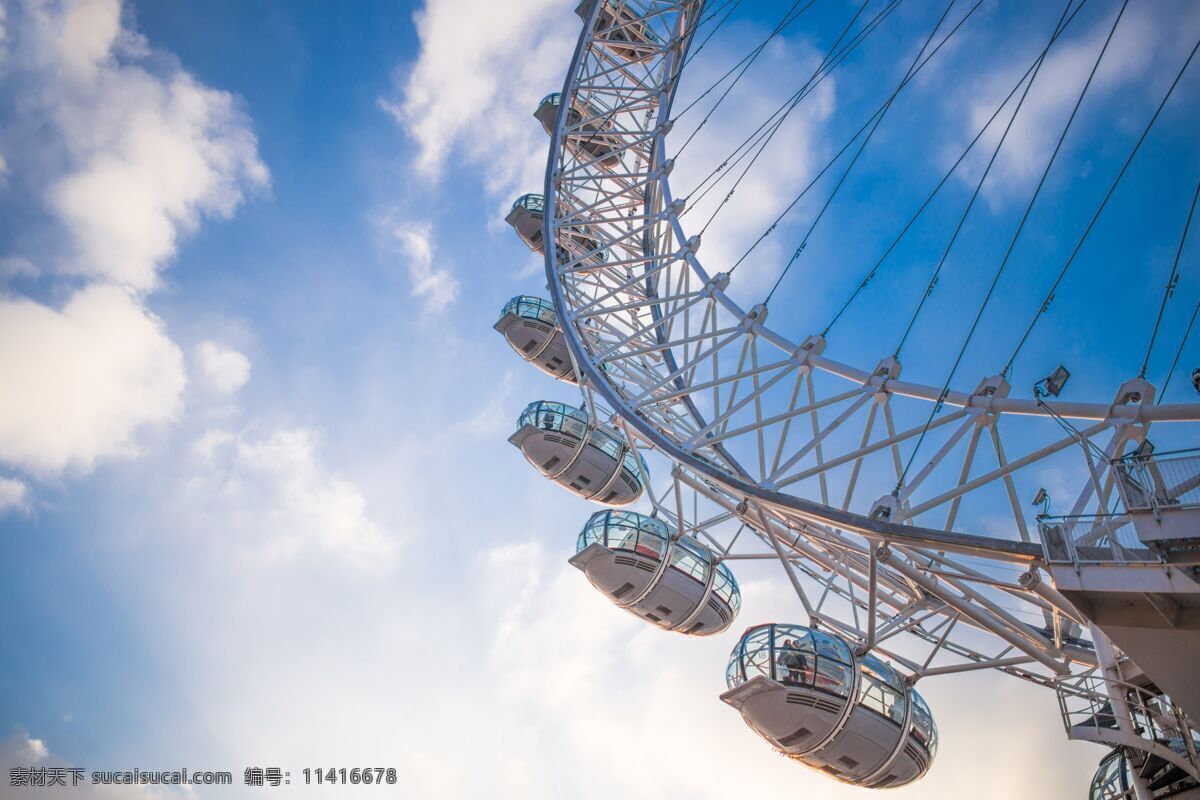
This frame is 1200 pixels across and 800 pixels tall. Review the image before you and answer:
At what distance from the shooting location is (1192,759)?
559 inches

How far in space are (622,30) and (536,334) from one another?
11.5 m

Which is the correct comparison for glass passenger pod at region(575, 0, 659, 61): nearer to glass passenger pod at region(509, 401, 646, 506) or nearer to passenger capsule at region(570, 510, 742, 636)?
glass passenger pod at region(509, 401, 646, 506)

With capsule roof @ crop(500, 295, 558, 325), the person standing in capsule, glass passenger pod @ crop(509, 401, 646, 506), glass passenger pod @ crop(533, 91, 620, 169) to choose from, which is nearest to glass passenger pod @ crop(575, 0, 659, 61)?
glass passenger pod @ crop(533, 91, 620, 169)

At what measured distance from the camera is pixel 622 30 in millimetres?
33000

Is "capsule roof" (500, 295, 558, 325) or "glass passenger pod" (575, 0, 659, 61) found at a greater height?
"glass passenger pod" (575, 0, 659, 61)

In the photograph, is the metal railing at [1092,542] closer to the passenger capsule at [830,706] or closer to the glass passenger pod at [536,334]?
the passenger capsule at [830,706]

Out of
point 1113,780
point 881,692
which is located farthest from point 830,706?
point 1113,780

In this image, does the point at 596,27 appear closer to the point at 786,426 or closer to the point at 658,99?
the point at 658,99

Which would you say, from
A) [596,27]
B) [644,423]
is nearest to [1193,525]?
[644,423]

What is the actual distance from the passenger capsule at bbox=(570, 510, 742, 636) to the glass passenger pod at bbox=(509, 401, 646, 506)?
3.61 m

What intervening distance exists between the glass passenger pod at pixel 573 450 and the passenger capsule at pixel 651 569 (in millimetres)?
3613

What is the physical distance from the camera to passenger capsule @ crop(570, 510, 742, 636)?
73.4 ft

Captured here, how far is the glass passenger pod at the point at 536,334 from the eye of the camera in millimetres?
31625

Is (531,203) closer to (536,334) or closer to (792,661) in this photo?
(536,334)
